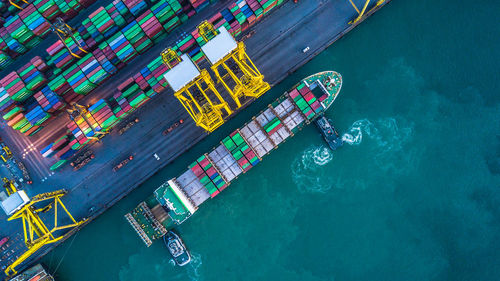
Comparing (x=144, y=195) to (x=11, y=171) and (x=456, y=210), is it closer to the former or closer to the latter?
(x=11, y=171)

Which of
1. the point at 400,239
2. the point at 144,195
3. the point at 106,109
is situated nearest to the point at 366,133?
the point at 400,239

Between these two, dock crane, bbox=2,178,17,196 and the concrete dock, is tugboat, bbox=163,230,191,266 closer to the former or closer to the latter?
the concrete dock

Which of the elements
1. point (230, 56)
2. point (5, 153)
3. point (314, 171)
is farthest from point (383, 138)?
point (5, 153)

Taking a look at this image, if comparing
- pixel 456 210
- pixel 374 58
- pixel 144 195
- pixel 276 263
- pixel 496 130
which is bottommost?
pixel 456 210

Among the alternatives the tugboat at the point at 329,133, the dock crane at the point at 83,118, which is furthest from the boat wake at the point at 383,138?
the dock crane at the point at 83,118

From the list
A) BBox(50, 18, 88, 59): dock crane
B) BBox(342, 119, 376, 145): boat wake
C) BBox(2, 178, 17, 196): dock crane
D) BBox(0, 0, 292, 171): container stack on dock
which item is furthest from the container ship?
BBox(50, 18, 88, 59): dock crane

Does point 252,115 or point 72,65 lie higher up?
point 72,65
